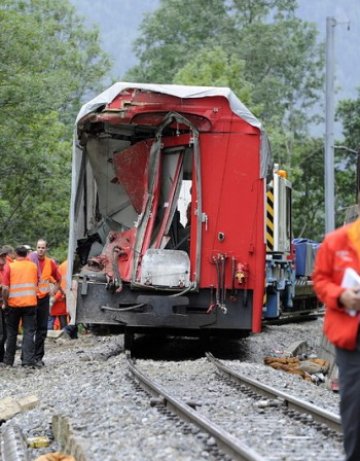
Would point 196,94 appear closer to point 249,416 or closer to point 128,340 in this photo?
point 128,340

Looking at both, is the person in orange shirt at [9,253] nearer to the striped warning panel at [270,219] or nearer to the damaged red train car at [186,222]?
the damaged red train car at [186,222]

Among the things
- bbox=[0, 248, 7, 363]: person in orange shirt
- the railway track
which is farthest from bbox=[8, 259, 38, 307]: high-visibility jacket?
the railway track

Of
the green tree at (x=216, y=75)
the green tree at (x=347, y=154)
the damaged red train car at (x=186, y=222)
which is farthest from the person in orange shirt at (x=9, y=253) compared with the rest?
the green tree at (x=347, y=154)

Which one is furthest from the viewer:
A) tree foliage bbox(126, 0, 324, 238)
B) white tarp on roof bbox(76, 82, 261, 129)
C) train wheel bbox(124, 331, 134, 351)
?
tree foliage bbox(126, 0, 324, 238)

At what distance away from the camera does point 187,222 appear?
529 inches

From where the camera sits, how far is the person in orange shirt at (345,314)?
4.71 metres

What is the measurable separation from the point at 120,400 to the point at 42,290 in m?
5.12

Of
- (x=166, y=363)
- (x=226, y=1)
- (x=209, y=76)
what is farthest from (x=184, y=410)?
(x=226, y=1)

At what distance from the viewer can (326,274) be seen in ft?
16.0

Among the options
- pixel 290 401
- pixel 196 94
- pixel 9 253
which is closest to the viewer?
pixel 290 401

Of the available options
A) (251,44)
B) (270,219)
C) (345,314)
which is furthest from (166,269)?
(251,44)

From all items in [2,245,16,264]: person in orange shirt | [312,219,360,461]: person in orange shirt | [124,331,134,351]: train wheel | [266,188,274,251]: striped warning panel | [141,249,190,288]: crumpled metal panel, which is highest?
[266,188,274,251]: striped warning panel

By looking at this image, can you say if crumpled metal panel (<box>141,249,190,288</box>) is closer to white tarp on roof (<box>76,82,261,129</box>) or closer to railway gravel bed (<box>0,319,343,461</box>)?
railway gravel bed (<box>0,319,343,461</box>)

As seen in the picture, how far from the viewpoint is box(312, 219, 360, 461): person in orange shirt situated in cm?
471
